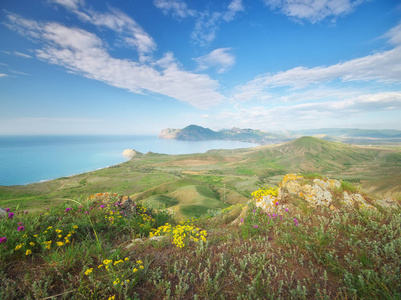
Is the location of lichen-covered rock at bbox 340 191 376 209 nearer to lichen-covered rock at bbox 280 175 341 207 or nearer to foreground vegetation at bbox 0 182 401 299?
lichen-covered rock at bbox 280 175 341 207

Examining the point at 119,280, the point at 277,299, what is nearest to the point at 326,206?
the point at 277,299

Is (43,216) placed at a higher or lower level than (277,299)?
higher

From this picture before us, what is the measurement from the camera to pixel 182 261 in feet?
12.2

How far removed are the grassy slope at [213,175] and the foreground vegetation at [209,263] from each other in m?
26.4

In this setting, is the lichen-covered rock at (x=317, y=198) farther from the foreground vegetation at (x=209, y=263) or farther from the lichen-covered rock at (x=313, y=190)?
the foreground vegetation at (x=209, y=263)

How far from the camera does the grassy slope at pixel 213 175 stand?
214 feet

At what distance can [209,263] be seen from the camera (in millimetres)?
3525

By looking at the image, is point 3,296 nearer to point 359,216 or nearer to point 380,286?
point 380,286

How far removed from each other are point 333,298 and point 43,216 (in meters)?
7.59

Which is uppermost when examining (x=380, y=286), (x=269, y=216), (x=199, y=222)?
(x=380, y=286)

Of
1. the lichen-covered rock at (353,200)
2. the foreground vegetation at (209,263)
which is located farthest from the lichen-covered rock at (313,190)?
the foreground vegetation at (209,263)

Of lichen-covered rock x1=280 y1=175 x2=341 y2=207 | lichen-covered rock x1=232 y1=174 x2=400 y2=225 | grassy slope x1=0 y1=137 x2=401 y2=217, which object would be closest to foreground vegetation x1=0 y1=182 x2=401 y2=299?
lichen-covered rock x1=232 y1=174 x2=400 y2=225

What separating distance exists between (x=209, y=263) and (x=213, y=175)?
399ft

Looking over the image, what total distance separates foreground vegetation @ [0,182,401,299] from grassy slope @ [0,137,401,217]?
26396mm
